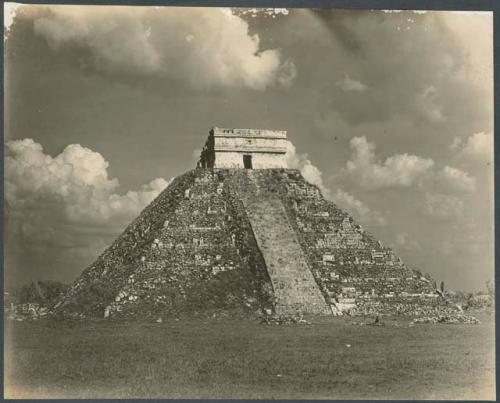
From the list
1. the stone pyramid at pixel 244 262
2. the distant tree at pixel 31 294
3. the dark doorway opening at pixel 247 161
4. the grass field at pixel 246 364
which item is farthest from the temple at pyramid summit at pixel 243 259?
the grass field at pixel 246 364

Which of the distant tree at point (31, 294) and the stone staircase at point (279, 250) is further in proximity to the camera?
the stone staircase at point (279, 250)

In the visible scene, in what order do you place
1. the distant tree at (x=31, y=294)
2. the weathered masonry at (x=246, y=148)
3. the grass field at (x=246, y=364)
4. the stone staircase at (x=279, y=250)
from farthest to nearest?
1. the weathered masonry at (x=246, y=148)
2. the stone staircase at (x=279, y=250)
3. the distant tree at (x=31, y=294)
4. the grass field at (x=246, y=364)

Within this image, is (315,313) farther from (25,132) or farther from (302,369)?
(25,132)

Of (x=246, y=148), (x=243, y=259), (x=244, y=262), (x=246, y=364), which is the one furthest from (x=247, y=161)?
(x=246, y=364)

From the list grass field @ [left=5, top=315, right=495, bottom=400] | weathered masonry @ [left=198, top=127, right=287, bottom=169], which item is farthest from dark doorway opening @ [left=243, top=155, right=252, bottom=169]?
grass field @ [left=5, top=315, right=495, bottom=400]

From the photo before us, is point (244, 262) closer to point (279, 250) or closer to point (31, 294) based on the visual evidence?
point (279, 250)

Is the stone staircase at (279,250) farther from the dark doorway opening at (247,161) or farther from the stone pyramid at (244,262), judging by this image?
the dark doorway opening at (247,161)

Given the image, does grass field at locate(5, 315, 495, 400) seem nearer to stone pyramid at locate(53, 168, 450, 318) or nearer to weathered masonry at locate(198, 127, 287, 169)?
stone pyramid at locate(53, 168, 450, 318)
